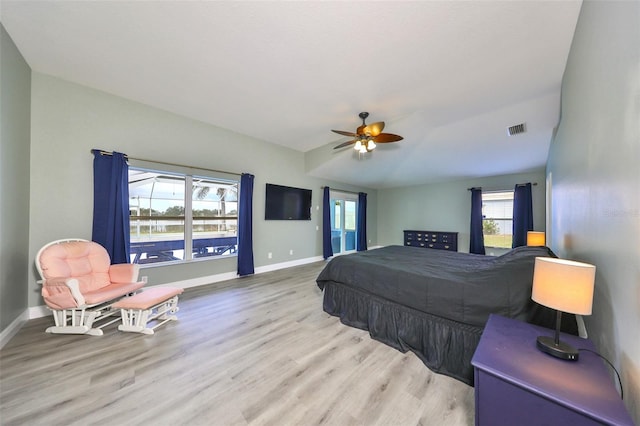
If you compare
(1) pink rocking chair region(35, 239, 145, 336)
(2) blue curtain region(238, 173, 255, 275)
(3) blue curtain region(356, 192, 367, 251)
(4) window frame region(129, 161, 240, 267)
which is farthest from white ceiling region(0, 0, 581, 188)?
(3) blue curtain region(356, 192, 367, 251)

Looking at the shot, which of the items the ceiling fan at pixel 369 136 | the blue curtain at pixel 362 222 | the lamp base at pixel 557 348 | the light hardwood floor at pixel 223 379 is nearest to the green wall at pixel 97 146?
the light hardwood floor at pixel 223 379

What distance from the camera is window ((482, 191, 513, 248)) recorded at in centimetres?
555

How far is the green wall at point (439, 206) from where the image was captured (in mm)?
5109

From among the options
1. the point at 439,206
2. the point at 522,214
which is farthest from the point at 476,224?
the point at 439,206

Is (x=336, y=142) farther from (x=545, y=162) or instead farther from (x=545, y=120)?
(x=545, y=162)

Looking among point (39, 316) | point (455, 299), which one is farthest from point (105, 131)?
point (455, 299)

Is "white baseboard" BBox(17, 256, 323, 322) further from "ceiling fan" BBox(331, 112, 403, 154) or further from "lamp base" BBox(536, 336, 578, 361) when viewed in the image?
"lamp base" BBox(536, 336, 578, 361)

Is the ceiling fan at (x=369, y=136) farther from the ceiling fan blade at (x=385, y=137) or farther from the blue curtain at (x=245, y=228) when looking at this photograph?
the blue curtain at (x=245, y=228)

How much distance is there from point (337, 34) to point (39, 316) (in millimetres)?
4538

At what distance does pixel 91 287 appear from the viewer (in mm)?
2525

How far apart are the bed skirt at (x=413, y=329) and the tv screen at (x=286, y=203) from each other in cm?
265

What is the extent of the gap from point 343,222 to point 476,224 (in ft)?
11.7

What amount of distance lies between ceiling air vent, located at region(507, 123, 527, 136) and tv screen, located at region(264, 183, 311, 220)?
13.5 feet

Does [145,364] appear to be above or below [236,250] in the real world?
below
